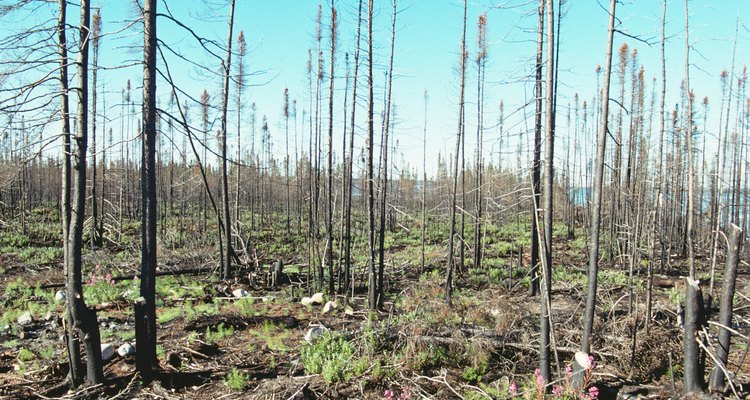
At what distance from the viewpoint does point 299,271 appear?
15.0 metres

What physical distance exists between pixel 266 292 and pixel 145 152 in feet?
25.2

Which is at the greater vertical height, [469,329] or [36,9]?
[36,9]

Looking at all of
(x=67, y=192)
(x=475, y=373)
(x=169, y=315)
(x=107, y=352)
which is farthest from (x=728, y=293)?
(x=169, y=315)

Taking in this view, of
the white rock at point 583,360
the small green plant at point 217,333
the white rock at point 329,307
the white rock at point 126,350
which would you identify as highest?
the white rock at point 583,360

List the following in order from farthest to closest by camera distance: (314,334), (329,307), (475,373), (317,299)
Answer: (317,299) → (329,307) → (314,334) → (475,373)

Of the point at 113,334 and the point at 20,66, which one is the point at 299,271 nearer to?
the point at 113,334

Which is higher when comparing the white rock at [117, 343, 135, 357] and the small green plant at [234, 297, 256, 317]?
the white rock at [117, 343, 135, 357]

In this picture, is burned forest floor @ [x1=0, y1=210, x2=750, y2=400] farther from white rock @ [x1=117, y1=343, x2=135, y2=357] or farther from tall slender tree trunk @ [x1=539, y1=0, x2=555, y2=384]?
tall slender tree trunk @ [x1=539, y1=0, x2=555, y2=384]

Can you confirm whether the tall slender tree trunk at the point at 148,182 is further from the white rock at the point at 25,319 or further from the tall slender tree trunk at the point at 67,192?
the white rock at the point at 25,319

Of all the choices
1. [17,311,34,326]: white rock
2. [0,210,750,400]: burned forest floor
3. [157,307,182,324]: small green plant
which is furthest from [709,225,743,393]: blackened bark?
[17,311,34,326]: white rock

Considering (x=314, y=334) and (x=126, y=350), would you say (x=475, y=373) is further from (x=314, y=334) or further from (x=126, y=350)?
(x=126, y=350)

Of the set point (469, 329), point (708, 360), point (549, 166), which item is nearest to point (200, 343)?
point (469, 329)

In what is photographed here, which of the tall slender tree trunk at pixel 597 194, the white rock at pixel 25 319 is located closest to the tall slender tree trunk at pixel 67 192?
the white rock at pixel 25 319

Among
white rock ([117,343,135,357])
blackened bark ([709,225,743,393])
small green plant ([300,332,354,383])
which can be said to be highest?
blackened bark ([709,225,743,393])
